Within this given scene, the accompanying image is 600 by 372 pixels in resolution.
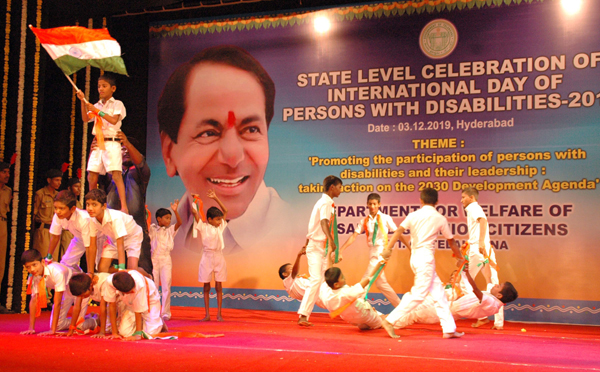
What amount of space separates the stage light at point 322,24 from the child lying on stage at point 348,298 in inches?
167

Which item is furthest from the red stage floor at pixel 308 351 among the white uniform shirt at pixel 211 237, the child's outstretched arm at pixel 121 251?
the white uniform shirt at pixel 211 237

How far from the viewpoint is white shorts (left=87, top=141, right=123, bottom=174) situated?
22.6 feet

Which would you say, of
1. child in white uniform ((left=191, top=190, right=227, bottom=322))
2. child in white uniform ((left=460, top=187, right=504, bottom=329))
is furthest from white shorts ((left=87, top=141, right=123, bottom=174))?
child in white uniform ((left=460, top=187, right=504, bottom=329))

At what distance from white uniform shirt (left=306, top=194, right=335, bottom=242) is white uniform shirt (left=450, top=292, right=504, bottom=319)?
1.73 meters

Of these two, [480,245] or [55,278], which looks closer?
[55,278]

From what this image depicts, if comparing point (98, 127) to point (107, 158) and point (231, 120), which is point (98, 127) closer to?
point (107, 158)

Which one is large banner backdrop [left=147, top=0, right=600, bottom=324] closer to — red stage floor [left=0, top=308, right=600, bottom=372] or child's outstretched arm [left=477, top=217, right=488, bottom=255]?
child's outstretched arm [left=477, top=217, right=488, bottom=255]

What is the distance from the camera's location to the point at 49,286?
19.6ft

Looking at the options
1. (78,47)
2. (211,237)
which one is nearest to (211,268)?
(211,237)

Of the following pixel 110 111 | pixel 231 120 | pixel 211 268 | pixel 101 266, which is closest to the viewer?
pixel 101 266

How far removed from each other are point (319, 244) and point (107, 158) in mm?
2701

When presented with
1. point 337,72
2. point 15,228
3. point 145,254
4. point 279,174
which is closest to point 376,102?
point 337,72

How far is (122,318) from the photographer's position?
5746 mm

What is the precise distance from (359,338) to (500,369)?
1.91 meters
